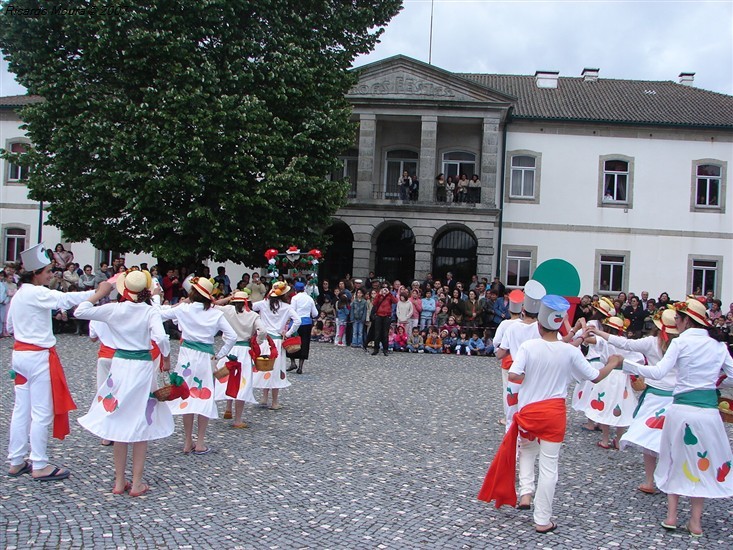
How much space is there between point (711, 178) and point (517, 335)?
26566mm

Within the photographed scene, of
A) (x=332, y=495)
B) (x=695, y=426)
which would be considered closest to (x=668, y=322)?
(x=695, y=426)

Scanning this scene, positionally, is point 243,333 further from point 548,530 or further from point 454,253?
point 454,253

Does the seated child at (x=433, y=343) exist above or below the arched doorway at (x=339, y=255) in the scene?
below

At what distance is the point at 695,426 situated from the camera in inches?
255

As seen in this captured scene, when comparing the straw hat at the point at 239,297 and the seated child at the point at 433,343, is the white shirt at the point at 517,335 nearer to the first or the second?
the straw hat at the point at 239,297

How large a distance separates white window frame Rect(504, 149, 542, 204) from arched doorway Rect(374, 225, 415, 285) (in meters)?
4.69

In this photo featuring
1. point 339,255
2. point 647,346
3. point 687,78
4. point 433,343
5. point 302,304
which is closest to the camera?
point 647,346

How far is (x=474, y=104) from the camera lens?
30.4m

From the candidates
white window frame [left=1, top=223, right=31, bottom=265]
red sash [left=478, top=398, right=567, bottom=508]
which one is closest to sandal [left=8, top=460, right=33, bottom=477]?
red sash [left=478, top=398, right=567, bottom=508]

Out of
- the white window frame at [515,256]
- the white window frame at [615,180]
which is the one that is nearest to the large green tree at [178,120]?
the white window frame at [515,256]

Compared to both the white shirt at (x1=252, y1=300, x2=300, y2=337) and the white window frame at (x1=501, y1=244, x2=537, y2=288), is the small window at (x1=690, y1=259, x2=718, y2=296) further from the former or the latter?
the white shirt at (x1=252, y1=300, x2=300, y2=337)

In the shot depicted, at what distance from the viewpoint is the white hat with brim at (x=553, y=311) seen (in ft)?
20.6

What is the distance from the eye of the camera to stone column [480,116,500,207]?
99.7 feet

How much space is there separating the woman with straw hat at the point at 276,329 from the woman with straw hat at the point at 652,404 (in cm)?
538
